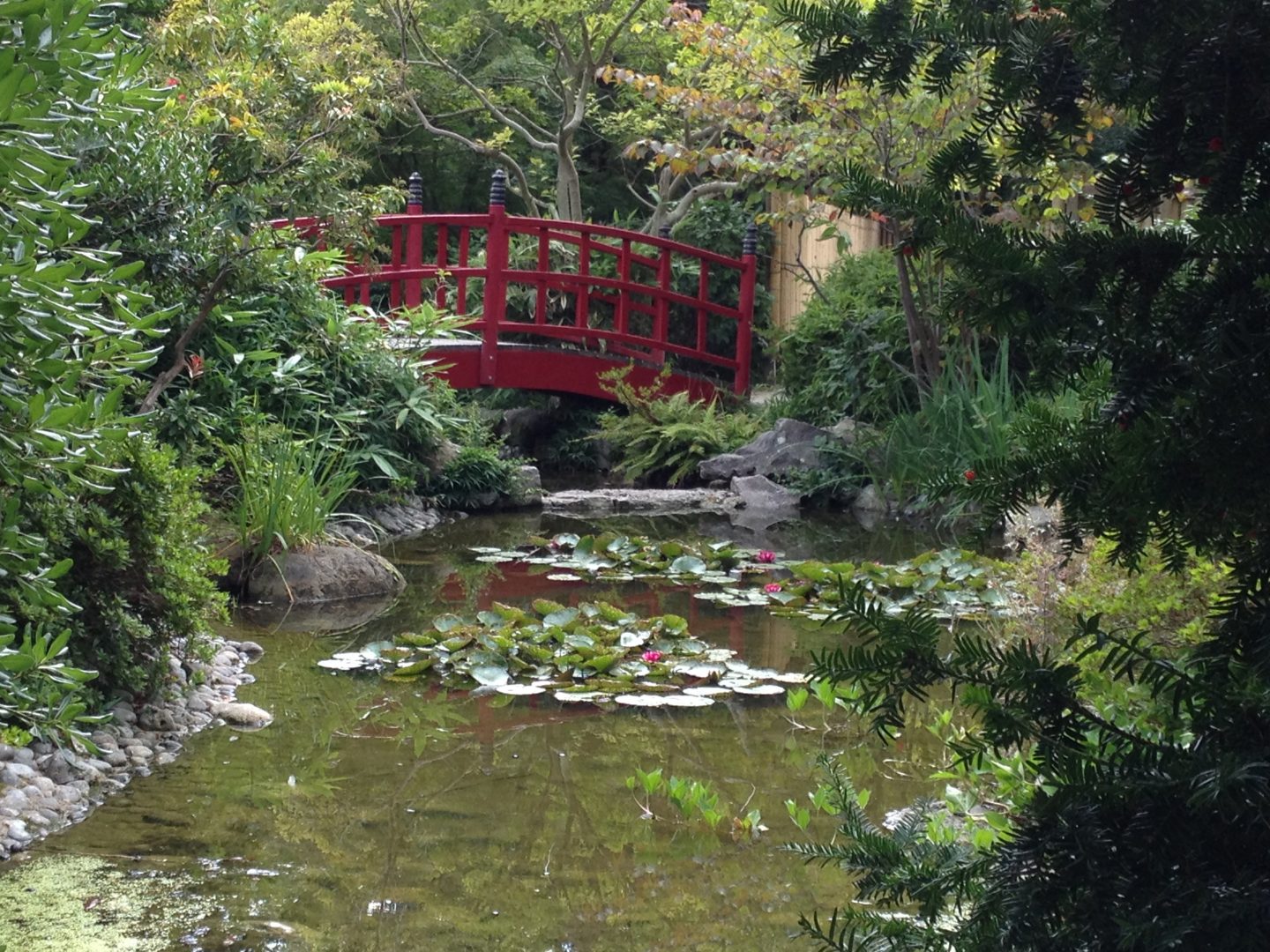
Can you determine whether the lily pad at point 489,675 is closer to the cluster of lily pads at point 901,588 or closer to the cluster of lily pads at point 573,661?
the cluster of lily pads at point 573,661

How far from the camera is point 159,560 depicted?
425cm

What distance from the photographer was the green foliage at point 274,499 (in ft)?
Answer: 21.0

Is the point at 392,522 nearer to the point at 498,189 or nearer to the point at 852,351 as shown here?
the point at 498,189

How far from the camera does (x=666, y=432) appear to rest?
38.2 ft

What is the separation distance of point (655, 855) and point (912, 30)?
2.29 m

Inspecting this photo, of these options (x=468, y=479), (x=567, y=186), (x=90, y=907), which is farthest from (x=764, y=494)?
(x=90, y=907)

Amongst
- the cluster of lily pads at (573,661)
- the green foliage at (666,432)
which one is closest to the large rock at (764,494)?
the green foliage at (666,432)

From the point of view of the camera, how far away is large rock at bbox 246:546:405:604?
21.0 feet

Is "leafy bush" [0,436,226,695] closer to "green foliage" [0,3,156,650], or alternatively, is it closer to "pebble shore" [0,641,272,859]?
"pebble shore" [0,641,272,859]

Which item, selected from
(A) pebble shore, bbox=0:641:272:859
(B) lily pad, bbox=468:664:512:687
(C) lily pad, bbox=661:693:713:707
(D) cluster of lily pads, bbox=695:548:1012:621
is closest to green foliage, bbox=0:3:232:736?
(A) pebble shore, bbox=0:641:272:859

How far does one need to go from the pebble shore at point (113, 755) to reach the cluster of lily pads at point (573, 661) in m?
0.64

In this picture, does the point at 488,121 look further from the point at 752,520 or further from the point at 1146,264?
the point at 1146,264

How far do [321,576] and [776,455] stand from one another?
5.09 meters

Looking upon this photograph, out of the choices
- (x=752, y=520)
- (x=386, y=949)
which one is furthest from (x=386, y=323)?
(x=386, y=949)
